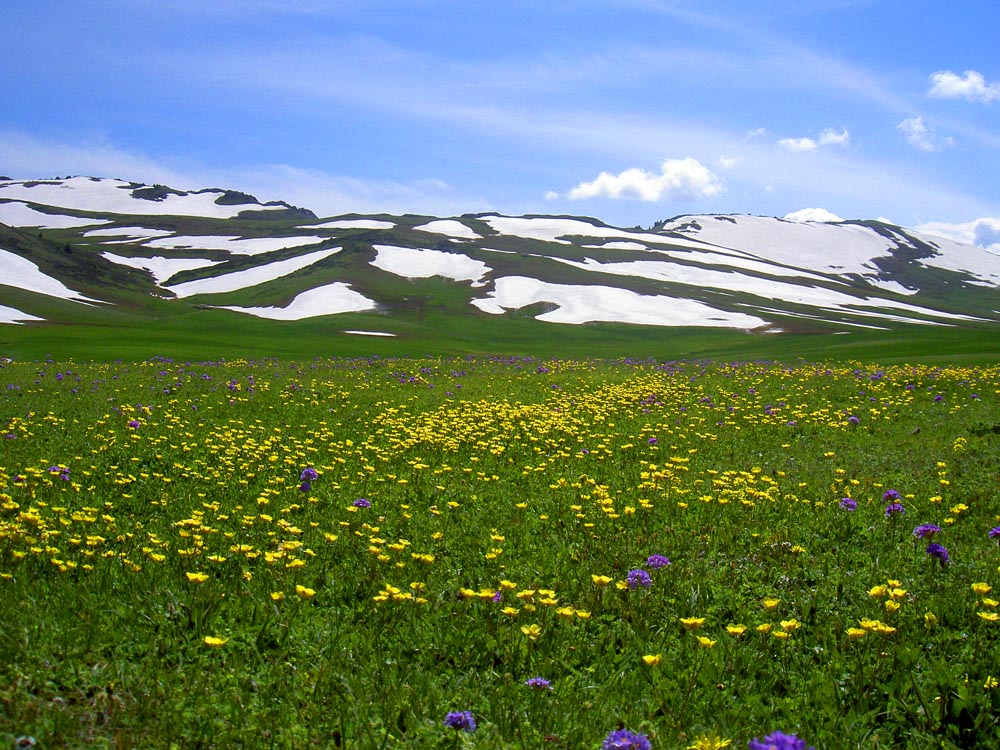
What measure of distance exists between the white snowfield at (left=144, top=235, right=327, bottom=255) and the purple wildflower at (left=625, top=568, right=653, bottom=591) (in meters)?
162

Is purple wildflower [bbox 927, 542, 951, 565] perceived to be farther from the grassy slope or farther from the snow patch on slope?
the snow patch on slope

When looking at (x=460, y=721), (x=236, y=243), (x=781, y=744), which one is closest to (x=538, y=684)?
(x=460, y=721)

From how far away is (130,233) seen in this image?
19300cm

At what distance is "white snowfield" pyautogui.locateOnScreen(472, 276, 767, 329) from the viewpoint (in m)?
90.9

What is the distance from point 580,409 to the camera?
1825 centimetres

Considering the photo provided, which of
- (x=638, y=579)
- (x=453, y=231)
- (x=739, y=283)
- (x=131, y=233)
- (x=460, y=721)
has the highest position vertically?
(x=453, y=231)

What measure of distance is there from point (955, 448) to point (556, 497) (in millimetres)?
7950

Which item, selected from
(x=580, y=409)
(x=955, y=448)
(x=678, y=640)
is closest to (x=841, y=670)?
(x=678, y=640)

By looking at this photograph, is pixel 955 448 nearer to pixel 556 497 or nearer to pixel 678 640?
pixel 556 497

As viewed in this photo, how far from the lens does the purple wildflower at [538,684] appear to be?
4891 mm

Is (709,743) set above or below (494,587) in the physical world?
above

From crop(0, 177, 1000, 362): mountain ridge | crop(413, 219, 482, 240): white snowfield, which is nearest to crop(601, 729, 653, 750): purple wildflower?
crop(0, 177, 1000, 362): mountain ridge

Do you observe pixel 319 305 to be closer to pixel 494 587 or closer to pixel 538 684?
pixel 494 587

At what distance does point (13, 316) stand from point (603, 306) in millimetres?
66786
